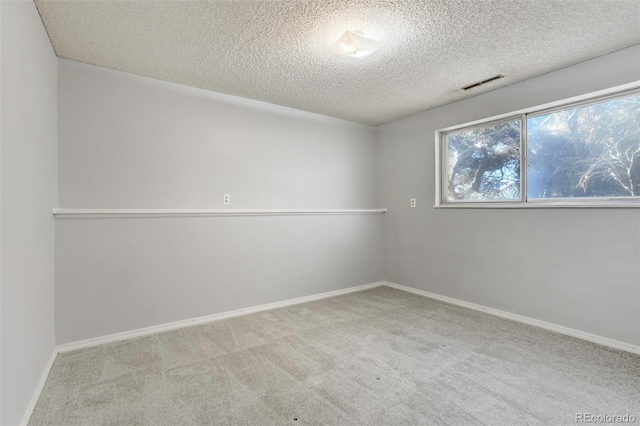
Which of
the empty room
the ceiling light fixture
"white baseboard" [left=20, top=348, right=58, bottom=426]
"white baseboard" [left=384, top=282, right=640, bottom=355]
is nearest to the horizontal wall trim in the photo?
the empty room

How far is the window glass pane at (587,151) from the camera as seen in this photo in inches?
92.4

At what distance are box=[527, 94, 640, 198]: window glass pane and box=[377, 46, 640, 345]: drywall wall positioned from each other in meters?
0.19

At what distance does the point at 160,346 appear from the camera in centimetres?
243

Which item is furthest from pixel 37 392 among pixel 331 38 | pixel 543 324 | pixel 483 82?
pixel 483 82

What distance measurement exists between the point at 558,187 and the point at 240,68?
9.91ft

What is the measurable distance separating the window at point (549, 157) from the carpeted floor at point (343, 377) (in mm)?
1251

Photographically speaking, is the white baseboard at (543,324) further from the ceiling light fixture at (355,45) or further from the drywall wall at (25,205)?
the drywall wall at (25,205)

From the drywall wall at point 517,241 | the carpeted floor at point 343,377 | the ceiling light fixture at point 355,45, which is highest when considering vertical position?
the ceiling light fixture at point 355,45

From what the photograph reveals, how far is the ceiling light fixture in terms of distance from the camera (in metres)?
2.02

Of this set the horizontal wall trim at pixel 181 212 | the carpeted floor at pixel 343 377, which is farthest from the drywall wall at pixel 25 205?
the carpeted floor at pixel 343 377

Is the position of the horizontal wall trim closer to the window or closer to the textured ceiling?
the textured ceiling

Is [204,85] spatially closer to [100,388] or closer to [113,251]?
[113,251]

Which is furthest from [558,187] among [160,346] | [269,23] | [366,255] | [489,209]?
[160,346]

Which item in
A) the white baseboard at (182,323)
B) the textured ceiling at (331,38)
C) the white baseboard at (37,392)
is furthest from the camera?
the white baseboard at (182,323)
